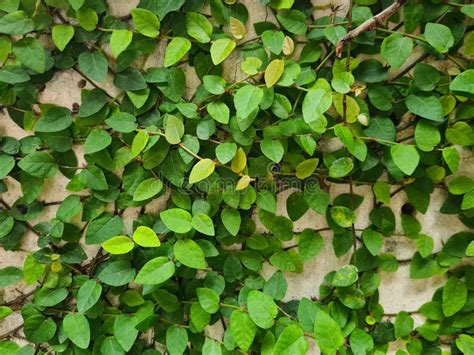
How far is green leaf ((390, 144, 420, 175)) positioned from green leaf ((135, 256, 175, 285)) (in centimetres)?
55

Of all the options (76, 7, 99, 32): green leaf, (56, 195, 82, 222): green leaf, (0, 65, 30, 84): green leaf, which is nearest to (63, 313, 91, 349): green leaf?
(56, 195, 82, 222): green leaf

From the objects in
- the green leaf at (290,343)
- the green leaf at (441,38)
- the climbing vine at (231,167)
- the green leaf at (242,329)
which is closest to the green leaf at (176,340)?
the climbing vine at (231,167)

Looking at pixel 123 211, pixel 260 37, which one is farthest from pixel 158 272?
pixel 260 37

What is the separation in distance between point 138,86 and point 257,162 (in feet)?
1.06

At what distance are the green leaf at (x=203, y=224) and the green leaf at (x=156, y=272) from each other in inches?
4.2

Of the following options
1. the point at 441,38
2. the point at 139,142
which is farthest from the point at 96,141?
the point at 441,38

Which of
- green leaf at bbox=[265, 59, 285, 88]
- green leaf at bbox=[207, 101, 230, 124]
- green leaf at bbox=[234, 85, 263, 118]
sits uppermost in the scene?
green leaf at bbox=[265, 59, 285, 88]

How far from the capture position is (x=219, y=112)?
0.95m

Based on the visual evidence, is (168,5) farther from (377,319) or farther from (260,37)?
(377,319)

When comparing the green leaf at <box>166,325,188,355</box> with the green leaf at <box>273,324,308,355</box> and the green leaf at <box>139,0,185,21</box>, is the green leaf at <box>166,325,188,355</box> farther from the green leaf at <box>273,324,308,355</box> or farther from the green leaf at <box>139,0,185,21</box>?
the green leaf at <box>139,0,185,21</box>

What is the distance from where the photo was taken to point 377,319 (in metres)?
1.12

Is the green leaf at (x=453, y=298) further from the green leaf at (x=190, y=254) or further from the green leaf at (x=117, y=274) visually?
the green leaf at (x=117, y=274)

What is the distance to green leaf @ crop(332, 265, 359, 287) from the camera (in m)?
1.02

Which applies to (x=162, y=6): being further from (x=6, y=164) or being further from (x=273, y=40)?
(x=6, y=164)
